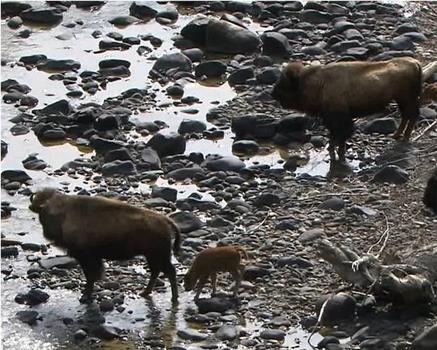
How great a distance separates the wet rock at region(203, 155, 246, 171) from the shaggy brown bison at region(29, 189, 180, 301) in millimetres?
2889

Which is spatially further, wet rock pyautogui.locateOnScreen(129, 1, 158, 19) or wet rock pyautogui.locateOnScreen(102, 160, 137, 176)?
wet rock pyautogui.locateOnScreen(129, 1, 158, 19)

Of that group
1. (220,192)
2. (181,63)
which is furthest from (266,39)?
(220,192)

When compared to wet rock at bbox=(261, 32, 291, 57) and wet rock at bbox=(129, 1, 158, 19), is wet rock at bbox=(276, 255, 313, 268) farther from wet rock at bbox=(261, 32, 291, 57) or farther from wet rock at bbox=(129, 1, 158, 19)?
wet rock at bbox=(129, 1, 158, 19)

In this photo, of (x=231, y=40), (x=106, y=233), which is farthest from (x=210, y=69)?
(x=106, y=233)

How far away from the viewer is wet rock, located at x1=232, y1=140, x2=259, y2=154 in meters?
16.5

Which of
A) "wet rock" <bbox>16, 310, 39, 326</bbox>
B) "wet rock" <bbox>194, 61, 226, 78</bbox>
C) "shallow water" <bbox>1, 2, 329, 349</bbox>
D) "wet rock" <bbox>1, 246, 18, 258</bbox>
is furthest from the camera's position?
"wet rock" <bbox>194, 61, 226, 78</bbox>

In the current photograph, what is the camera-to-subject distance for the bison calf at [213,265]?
41.9 ft

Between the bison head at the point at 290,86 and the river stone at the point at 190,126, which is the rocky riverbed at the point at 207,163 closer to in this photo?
the river stone at the point at 190,126

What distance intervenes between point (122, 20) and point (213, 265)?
8.74 meters

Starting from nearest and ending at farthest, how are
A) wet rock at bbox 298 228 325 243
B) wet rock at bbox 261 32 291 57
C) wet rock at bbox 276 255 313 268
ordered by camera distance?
wet rock at bbox 276 255 313 268 → wet rock at bbox 298 228 325 243 → wet rock at bbox 261 32 291 57

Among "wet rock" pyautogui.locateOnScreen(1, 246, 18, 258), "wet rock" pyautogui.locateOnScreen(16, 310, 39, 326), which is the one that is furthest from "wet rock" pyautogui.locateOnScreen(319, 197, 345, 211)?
"wet rock" pyautogui.locateOnScreen(16, 310, 39, 326)

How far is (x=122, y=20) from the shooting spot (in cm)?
2089

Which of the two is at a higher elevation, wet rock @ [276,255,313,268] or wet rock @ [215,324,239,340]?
wet rock @ [215,324,239,340]

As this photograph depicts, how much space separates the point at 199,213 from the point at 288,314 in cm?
231
